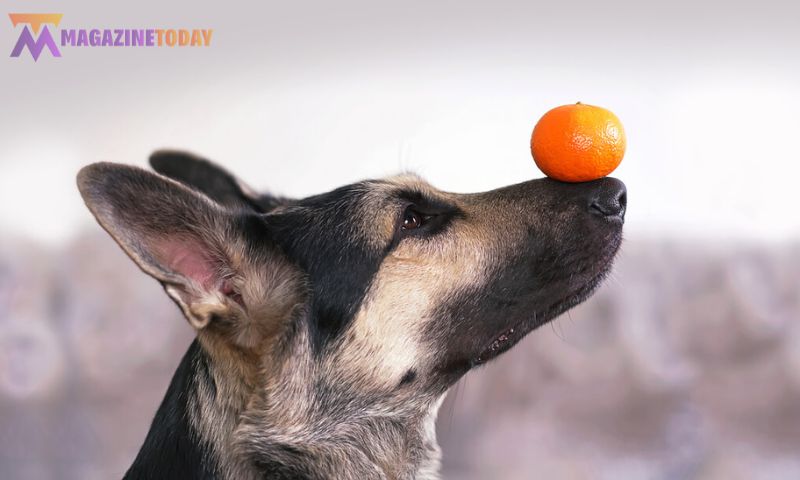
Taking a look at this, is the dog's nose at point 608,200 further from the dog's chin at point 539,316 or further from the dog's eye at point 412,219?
the dog's eye at point 412,219

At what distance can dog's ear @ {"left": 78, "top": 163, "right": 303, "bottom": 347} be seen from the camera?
2.31m

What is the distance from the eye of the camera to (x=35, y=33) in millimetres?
5094

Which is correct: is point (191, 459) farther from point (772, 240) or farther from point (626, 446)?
point (772, 240)

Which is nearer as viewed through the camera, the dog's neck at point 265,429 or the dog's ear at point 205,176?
the dog's neck at point 265,429

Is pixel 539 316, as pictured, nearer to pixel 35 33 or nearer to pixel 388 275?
pixel 388 275

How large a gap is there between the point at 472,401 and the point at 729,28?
2.65 metres

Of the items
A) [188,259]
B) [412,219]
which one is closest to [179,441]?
[188,259]

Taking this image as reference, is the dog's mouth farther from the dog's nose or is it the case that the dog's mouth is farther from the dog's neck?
the dog's neck

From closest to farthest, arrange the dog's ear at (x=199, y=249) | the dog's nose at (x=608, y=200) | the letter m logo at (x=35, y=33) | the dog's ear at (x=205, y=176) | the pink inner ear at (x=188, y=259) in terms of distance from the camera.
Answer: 1. the dog's ear at (x=199, y=249)
2. the pink inner ear at (x=188, y=259)
3. the dog's nose at (x=608, y=200)
4. the dog's ear at (x=205, y=176)
5. the letter m logo at (x=35, y=33)

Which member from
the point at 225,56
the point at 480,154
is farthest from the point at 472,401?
the point at 225,56

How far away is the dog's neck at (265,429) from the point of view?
8.32 ft

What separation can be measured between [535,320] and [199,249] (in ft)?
3.44

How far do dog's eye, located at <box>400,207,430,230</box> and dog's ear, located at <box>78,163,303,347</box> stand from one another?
0.38 meters

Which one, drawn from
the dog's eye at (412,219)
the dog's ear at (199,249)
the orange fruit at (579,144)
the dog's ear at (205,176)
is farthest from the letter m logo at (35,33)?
the orange fruit at (579,144)
